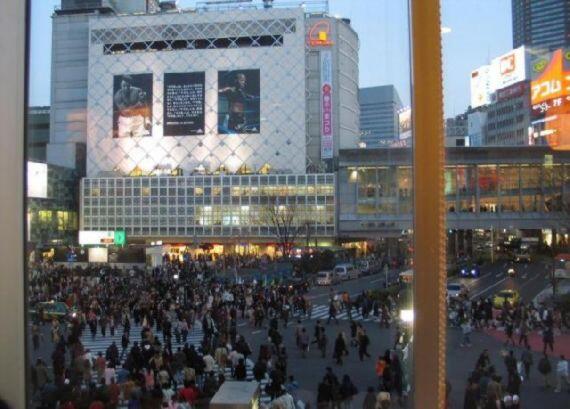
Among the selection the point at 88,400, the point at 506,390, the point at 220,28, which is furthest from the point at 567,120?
the point at 220,28

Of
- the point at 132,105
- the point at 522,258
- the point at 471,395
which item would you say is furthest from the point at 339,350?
the point at 132,105

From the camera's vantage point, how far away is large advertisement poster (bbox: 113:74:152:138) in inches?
1460

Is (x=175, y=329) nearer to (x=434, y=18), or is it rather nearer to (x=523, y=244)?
(x=523, y=244)

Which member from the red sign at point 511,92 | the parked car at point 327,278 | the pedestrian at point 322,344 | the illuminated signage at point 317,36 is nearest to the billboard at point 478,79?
the pedestrian at point 322,344

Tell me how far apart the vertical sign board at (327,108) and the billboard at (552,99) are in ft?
80.2

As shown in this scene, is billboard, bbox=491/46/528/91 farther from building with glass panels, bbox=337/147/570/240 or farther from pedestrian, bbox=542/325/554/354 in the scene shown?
pedestrian, bbox=542/325/554/354

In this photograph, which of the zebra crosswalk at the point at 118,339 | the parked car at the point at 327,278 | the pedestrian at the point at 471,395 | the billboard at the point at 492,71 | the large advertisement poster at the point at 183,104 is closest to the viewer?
the billboard at the point at 492,71

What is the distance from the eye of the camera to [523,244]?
12422mm

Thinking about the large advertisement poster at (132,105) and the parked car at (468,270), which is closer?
the parked car at (468,270)

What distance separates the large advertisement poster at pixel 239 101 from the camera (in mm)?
36312

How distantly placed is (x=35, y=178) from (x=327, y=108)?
3414 centimetres

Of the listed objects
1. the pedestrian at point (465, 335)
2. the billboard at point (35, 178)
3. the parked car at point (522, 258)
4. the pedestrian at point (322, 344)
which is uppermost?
the billboard at point (35, 178)

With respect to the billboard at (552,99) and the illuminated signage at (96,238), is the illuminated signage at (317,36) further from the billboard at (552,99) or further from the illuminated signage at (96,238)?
the billboard at (552,99)

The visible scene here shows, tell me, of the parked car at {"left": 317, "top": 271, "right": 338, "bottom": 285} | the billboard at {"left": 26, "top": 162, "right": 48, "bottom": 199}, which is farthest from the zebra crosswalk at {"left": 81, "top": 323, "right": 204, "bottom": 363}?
the parked car at {"left": 317, "top": 271, "right": 338, "bottom": 285}
